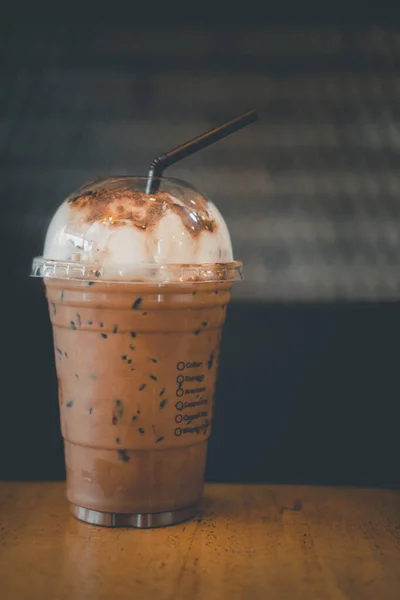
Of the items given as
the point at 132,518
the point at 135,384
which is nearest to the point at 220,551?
the point at 132,518

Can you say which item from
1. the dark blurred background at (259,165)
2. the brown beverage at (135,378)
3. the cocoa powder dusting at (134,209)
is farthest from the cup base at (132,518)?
the cocoa powder dusting at (134,209)

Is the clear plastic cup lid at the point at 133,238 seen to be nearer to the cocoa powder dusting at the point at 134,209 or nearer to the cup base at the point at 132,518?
the cocoa powder dusting at the point at 134,209

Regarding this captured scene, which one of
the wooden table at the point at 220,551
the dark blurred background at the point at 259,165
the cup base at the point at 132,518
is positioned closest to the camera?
the wooden table at the point at 220,551

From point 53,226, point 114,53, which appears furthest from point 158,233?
point 114,53

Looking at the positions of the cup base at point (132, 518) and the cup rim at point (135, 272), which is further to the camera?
the cup base at point (132, 518)

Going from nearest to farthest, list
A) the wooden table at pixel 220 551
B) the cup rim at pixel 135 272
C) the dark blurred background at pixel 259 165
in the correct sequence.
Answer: the wooden table at pixel 220 551 < the cup rim at pixel 135 272 < the dark blurred background at pixel 259 165

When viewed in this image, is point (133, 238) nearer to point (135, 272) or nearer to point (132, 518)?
point (135, 272)

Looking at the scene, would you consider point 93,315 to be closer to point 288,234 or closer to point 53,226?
point 53,226
